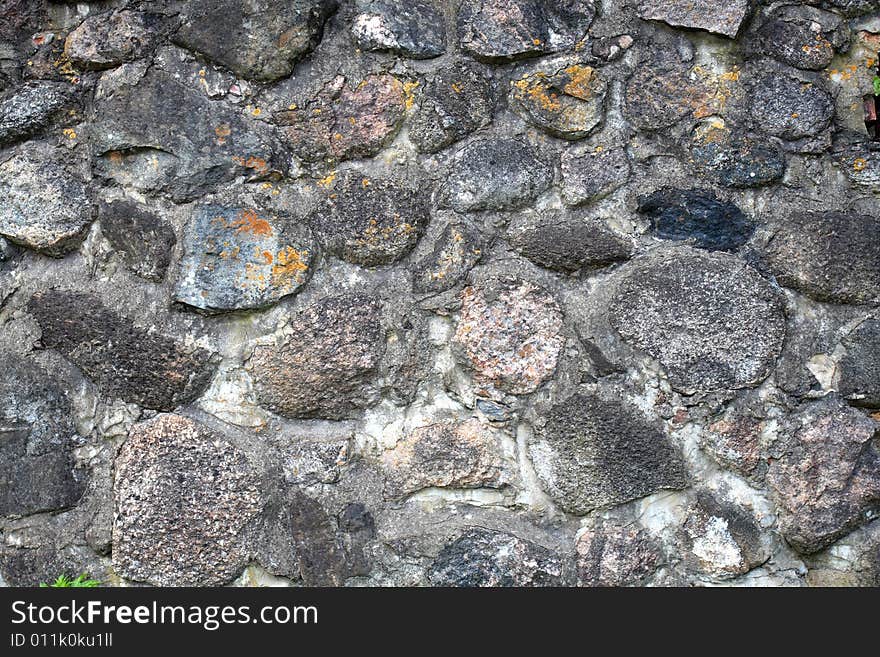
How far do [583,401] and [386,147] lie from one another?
1.91 feet

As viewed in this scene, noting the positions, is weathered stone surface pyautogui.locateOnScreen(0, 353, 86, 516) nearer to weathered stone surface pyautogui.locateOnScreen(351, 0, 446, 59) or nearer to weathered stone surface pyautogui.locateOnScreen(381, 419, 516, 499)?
weathered stone surface pyautogui.locateOnScreen(381, 419, 516, 499)

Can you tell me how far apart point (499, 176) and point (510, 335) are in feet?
0.94

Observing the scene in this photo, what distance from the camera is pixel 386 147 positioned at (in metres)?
1.51

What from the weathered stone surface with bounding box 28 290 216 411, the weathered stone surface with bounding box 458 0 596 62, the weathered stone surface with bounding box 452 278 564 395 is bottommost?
the weathered stone surface with bounding box 28 290 216 411

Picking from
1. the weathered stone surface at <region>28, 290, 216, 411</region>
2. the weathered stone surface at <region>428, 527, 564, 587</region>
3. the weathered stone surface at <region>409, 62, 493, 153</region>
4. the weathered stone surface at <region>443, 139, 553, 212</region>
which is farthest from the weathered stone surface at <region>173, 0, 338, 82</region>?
the weathered stone surface at <region>428, 527, 564, 587</region>

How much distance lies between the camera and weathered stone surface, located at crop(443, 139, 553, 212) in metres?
1.48

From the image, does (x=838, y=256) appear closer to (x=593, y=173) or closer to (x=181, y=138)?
(x=593, y=173)

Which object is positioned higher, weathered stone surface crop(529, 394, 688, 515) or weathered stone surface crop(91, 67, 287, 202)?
weathered stone surface crop(91, 67, 287, 202)

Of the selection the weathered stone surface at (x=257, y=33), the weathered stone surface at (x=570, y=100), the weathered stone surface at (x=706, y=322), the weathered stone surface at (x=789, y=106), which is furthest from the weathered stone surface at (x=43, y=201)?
the weathered stone surface at (x=789, y=106)

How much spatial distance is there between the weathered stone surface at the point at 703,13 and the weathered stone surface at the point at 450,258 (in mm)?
502

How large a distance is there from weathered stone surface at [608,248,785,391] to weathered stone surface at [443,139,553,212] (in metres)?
0.26

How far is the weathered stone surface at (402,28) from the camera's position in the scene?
149 cm

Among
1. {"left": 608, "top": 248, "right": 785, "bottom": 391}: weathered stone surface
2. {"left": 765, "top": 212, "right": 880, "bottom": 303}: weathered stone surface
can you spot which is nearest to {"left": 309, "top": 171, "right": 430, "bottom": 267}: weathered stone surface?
{"left": 608, "top": 248, "right": 785, "bottom": 391}: weathered stone surface

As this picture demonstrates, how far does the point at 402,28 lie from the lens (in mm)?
1493
